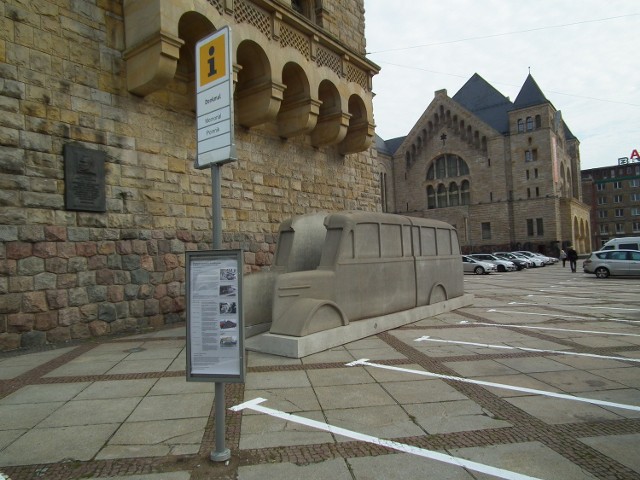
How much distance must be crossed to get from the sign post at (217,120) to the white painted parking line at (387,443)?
34.6 inches

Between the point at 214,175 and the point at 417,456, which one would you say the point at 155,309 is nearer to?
the point at 214,175

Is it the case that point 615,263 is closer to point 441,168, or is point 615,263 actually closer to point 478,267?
point 478,267

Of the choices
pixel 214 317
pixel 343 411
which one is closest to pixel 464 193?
pixel 343 411

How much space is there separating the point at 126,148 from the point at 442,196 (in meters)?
52.3

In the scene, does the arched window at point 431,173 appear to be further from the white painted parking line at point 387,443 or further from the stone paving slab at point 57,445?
the stone paving slab at point 57,445

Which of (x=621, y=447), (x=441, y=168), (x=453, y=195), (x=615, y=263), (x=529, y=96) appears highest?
(x=529, y=96)

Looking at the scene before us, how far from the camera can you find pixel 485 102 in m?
58.8

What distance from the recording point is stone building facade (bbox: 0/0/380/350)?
6992mm

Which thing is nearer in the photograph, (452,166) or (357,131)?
(357,131)

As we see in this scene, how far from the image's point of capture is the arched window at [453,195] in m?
55.2

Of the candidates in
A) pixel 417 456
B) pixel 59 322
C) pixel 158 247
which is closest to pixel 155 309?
pixel 158 247

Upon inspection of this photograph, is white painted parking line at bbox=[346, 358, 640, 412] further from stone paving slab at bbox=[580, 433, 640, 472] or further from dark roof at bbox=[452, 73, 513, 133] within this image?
dark roof at bbox=[452, 73, 513, 133]

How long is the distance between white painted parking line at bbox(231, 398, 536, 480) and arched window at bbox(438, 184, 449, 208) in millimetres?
55076

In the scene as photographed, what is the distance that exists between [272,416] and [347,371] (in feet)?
5.37
